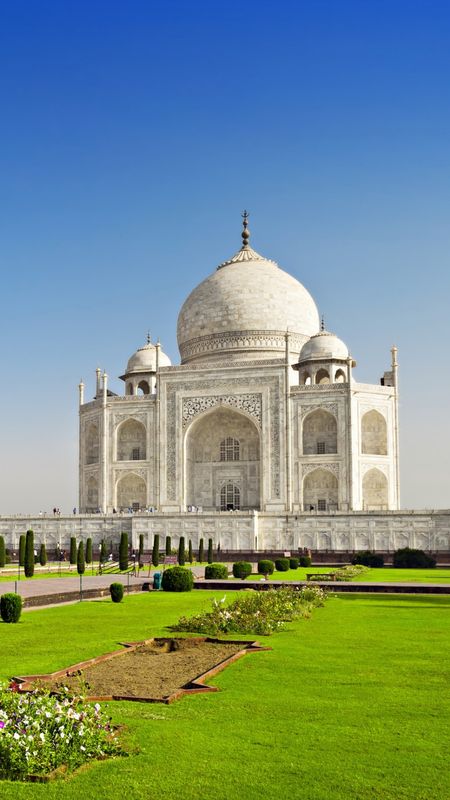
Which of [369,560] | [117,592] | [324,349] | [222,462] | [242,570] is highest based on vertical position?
[324,349]

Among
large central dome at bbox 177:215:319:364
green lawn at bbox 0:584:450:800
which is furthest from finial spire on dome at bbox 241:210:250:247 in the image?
green lawn at bbox 0:584:450:800

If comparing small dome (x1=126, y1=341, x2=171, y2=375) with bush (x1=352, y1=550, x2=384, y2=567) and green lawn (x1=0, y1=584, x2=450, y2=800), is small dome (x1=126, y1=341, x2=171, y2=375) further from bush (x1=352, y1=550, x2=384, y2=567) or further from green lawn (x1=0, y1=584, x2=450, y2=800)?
green lawn (x1=0, y1=584, x2=450, y2=800)

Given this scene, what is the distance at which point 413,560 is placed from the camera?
2730 centimetres

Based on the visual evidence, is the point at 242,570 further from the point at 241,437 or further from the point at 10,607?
the point at 241,437

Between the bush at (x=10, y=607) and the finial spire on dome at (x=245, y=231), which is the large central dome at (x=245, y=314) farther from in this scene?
Result: the bush at (x=10, y=607)

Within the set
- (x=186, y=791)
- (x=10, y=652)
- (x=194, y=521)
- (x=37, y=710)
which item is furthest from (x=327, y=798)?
(x=194, y=521)

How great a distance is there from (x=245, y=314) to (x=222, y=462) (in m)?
7.27

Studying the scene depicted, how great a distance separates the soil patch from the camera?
261 inches

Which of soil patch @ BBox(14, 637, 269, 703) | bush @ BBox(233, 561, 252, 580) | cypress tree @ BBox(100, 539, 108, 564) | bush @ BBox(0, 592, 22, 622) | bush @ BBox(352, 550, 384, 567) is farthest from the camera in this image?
cypress tree @ BBox(100, 539, 108, 564)

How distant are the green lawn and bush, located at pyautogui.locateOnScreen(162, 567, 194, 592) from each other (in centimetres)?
722

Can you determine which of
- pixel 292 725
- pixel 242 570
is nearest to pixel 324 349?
pixel 242 570

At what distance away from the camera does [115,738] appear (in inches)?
195

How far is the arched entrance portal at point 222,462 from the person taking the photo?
38188 mm

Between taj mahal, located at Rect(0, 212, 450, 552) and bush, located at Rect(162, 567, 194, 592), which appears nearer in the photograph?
bush, located at Rect(162, 567, 194, 592)
